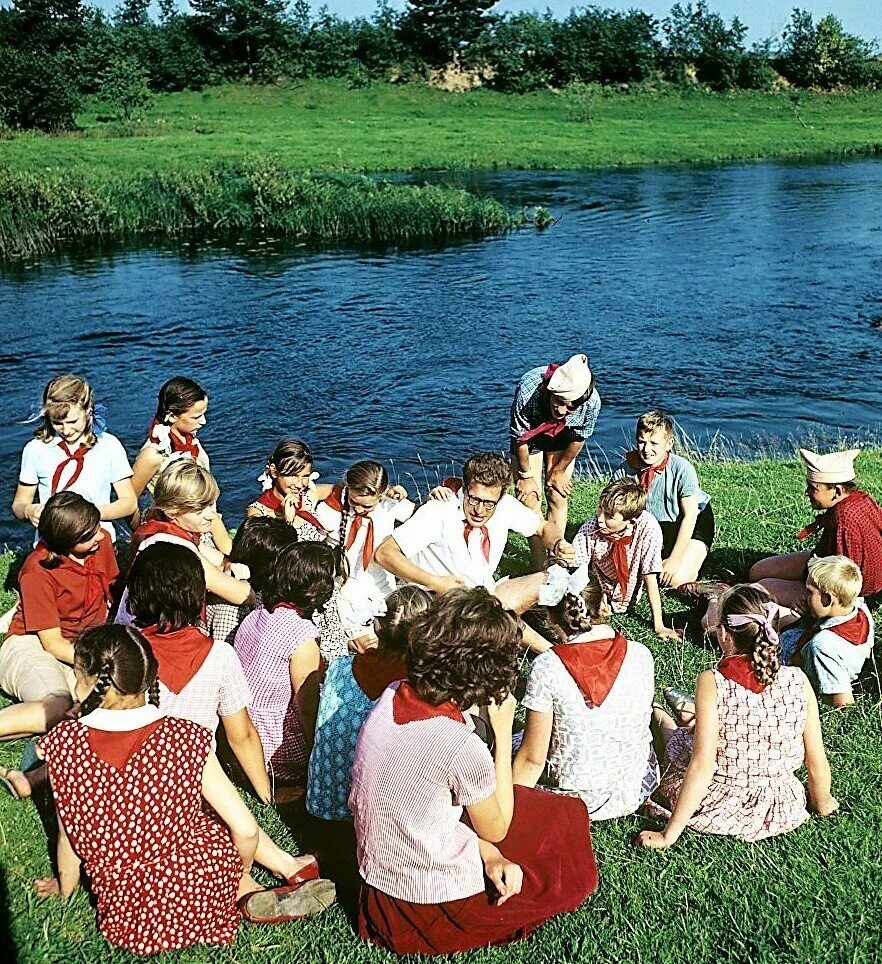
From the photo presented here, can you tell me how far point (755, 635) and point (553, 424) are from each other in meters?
3.98

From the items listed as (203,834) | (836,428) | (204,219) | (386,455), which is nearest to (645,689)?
(203,834)

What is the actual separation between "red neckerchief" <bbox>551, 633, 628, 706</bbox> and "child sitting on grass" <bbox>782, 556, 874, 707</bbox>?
1649mm

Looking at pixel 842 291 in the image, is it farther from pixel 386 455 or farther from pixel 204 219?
pixel 204 219

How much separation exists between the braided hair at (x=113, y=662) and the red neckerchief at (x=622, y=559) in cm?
379

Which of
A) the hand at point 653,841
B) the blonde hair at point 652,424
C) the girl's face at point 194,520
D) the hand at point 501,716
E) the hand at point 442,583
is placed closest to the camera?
the hand at point 501,716

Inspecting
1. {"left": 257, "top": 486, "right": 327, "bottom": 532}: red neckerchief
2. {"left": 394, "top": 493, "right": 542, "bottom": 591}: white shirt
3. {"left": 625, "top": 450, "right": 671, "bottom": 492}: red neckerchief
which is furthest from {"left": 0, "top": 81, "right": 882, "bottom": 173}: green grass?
{"left": 394, "top": 493, "right": 542, "bottom": 591}: white shirt

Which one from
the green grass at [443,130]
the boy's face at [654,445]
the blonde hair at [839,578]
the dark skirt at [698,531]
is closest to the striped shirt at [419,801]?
the blonde hair at [839,578]

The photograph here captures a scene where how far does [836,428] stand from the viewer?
572 inches

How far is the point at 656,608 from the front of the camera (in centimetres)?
684

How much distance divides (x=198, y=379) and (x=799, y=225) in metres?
19.3

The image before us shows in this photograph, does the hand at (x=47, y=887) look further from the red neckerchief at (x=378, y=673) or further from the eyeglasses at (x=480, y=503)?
the eyeglasses at (x=480, y=503)

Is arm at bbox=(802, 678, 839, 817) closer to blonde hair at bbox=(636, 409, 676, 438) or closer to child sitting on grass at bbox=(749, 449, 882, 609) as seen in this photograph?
child sitting on grass at bbox=(749, 449, 882, 609)

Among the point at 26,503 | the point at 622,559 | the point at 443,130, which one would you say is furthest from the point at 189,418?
the point at 443,130

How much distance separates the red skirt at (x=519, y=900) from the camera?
4.00 m
